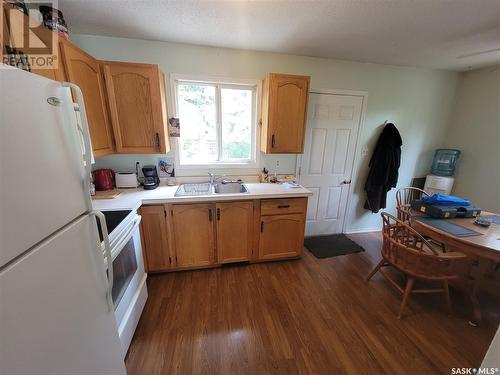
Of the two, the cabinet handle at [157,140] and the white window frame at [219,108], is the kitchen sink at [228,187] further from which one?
the cabinet handle at [157,140]

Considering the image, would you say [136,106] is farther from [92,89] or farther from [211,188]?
[211,188]

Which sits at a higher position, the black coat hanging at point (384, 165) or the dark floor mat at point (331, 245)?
the black coat hanging at point (384, 165)

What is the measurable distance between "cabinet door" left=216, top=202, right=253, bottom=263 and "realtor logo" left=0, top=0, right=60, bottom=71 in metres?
1.59

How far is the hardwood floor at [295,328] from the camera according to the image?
131 cm

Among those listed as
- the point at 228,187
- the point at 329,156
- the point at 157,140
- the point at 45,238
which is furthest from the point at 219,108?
the point at 45,238

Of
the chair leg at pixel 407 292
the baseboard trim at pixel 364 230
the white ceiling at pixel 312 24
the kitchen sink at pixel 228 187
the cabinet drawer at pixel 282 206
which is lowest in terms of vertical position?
the baseboard trim at pixel 364 230

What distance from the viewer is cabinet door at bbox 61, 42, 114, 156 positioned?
1.41 meters

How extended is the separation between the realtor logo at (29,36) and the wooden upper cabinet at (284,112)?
1743mm

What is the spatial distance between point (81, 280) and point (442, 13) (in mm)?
2833

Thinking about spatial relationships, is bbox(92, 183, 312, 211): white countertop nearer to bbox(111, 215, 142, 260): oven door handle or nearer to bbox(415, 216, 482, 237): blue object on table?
bbox(111, 215, 142, 260): oven door handle

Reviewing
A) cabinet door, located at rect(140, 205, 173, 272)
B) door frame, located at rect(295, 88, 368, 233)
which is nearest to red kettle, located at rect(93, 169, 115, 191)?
cabinet door, located at rect(140, 205, 173, 272)

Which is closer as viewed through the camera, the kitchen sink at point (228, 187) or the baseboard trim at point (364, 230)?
the kitchen sink at point (228, 187)

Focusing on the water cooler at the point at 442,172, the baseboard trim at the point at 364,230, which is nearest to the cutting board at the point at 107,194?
the baseboard trim at the point at 364,230

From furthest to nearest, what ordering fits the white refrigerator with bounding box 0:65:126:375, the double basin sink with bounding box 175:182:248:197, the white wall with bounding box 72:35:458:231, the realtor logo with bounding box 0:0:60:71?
the double basin sink with bounding box 175:182:248:197, the white wall with bounding box 72:35:458:231, the realtor logo with bounding box 0:0:60:71, the white refrigerator with bounding box 0:65:126:375
